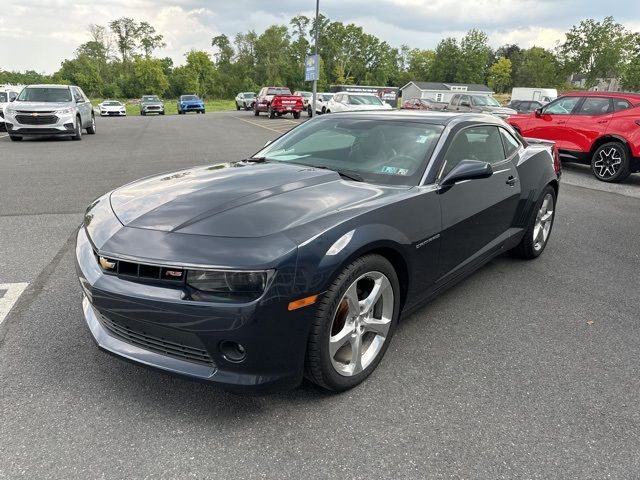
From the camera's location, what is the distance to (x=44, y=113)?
14.1 metres

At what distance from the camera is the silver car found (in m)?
14.1

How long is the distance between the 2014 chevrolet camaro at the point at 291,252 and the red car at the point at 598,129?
7435 mm

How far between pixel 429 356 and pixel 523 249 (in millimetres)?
2252

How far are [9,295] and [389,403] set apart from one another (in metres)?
3.01

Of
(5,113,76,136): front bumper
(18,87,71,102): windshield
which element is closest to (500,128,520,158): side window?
(5,113,76,136): front bumper

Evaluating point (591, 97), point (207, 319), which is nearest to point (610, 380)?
point (207, 319)

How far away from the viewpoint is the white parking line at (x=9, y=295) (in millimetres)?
3449

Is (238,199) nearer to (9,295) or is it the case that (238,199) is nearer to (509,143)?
(9,295)

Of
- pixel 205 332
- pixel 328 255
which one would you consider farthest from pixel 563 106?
pixel 205 332

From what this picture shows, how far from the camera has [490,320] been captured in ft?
11.7

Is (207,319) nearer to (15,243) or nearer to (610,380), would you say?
(610,380)

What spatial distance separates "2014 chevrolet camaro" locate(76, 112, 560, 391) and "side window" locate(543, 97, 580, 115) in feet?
27.1

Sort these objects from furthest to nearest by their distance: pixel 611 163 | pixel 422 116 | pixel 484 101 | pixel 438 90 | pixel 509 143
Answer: pixel 438 90 → pixel 484 101 → pixel 611 163 → pixel 509 143 → pixel 422 116

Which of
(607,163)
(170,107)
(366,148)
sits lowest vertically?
(170,107)
